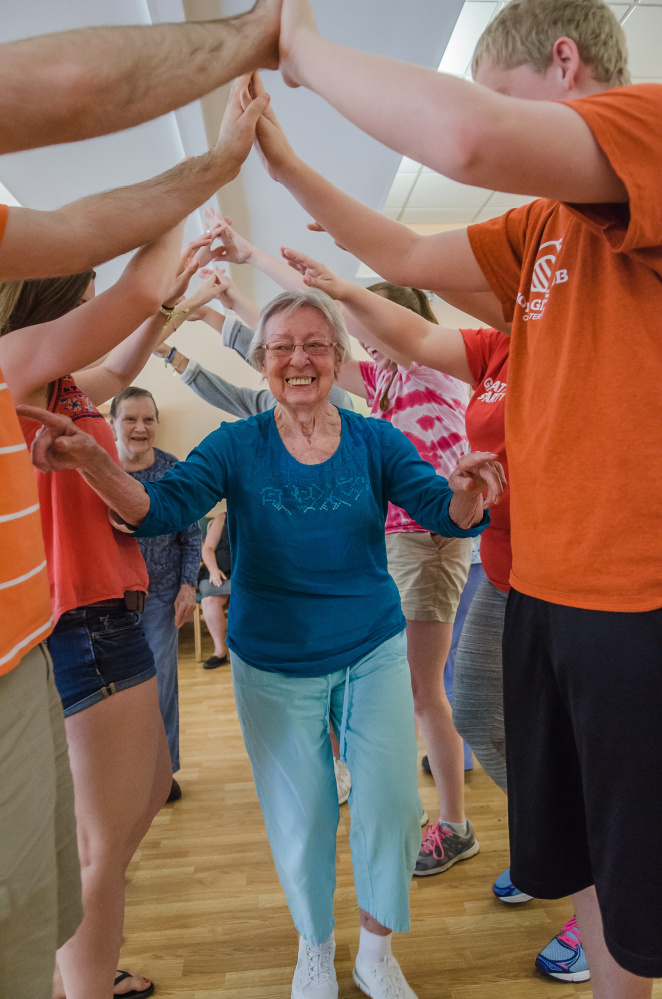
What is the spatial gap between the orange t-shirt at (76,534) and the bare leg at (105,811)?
0.72ft

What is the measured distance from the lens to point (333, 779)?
1487mm

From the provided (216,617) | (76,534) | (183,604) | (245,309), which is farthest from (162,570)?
(216,617)

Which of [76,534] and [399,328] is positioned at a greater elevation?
[399,328]

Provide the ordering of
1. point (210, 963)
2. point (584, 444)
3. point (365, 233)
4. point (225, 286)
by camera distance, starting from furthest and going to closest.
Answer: point (225, 286) → point (210, 963) → point (365, 233) → point (584, 444)

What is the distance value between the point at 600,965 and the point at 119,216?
1409mm

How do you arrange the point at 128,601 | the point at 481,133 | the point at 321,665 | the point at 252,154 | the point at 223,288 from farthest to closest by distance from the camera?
the point at 252,154
the point at 223,288
the point at 321,665
the point at 128,601
the point at 481,133

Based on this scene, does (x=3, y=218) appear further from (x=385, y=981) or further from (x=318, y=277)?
(x=385, y=981)

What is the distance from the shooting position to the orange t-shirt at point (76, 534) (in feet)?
3.92

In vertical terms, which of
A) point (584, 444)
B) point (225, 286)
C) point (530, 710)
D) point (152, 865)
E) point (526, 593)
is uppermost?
point (225, 286)

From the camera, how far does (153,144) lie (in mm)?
3889

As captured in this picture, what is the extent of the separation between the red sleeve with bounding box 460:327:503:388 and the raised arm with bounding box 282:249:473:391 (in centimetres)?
2

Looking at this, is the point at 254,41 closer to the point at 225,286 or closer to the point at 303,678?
the point at 303,678

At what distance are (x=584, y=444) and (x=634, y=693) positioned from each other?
0.34 meters

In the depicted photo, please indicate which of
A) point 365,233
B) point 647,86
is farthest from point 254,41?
point 647,86
